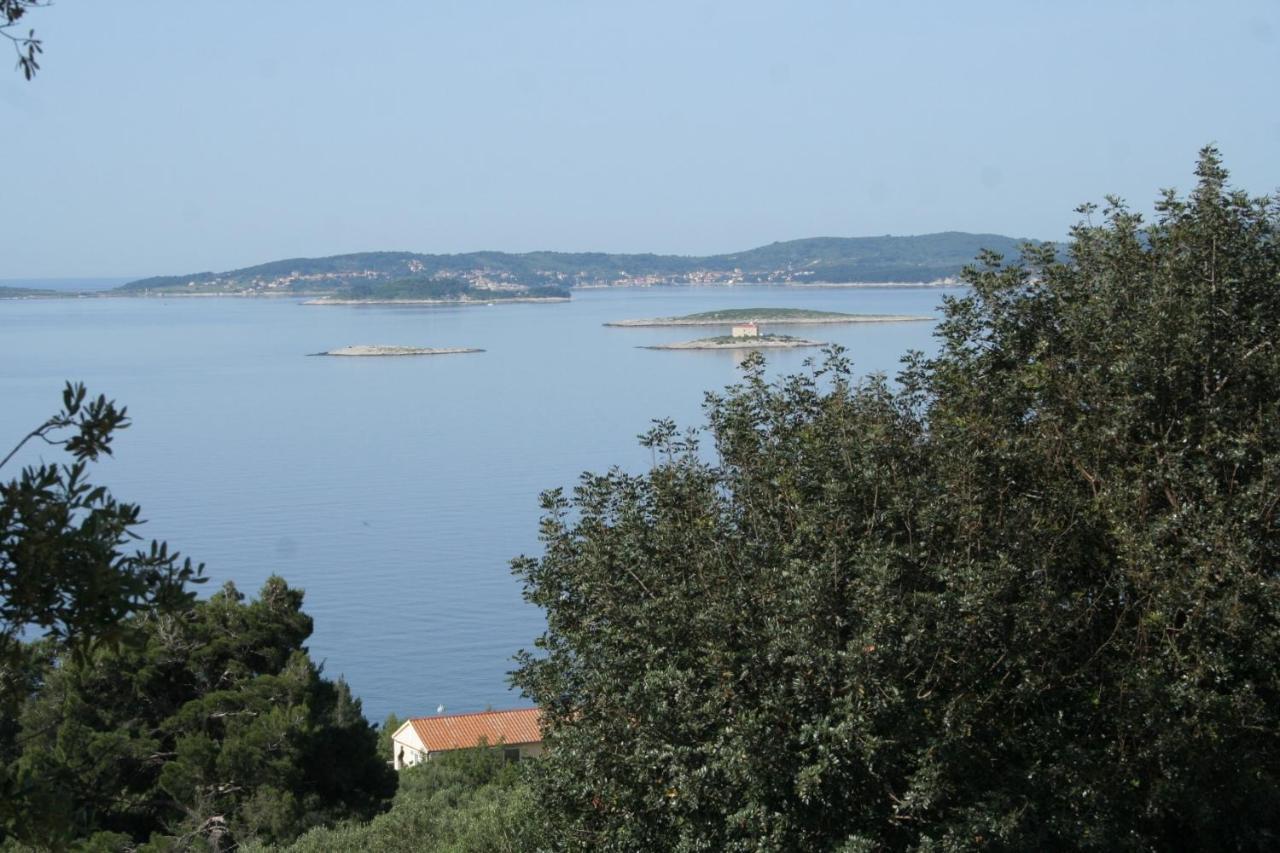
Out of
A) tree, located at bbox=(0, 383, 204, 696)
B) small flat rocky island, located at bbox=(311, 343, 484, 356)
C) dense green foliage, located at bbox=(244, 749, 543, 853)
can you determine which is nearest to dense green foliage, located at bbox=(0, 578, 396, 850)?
dense green foliage, located at bbox=(244, 749, 543, 853)

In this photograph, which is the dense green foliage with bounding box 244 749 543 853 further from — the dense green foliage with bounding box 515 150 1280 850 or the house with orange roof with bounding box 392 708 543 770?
the house with orange roof with bounding box 392 708 543 770

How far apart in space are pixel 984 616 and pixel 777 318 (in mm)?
125037

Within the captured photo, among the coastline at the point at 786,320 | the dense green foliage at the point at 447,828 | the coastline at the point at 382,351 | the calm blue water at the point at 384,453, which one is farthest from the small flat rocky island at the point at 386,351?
the dense green foliage at the point at 447,828

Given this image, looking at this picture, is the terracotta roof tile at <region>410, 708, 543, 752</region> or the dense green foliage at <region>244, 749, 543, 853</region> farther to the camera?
the terracotta roof tile at <region>410, 708, 543, 752</region>

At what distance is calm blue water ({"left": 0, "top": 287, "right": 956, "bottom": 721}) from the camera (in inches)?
1182

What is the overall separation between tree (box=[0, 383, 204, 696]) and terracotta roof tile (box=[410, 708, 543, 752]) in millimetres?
17387

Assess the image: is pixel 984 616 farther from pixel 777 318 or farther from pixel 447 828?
pixel 777 318

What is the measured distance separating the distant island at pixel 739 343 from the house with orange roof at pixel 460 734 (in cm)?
8030

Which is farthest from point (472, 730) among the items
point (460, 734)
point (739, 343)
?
point (739, 343)

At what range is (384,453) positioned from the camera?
A: 54.5 m

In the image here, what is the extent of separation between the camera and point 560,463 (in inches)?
1887

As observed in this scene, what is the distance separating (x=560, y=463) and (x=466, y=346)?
68.0m

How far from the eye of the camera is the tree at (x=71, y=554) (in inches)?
145

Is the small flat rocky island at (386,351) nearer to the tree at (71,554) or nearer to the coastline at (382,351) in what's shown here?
the coastline at (382,351)
